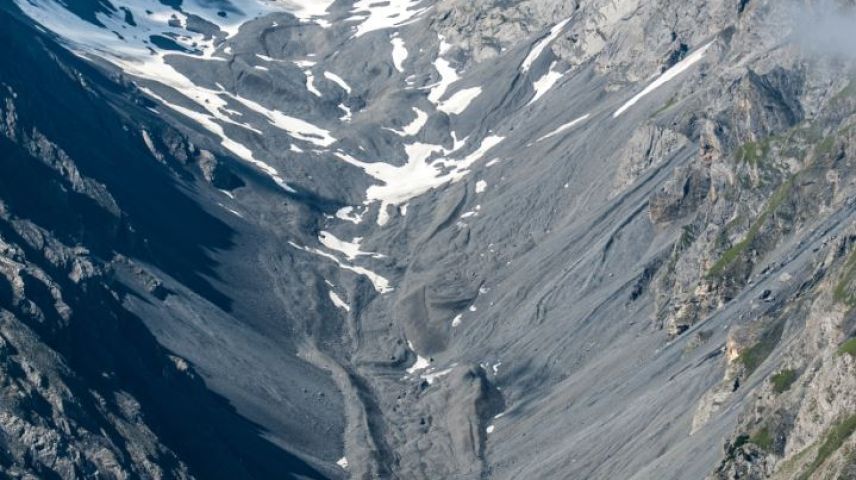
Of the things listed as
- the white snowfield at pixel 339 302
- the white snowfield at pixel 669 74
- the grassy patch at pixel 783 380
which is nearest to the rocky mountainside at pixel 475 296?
the grassy patch at pixel 783 380

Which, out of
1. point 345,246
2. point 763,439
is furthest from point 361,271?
point 763,439

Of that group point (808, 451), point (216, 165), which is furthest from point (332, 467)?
point (216, 165)

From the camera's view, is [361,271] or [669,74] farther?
[669,74]

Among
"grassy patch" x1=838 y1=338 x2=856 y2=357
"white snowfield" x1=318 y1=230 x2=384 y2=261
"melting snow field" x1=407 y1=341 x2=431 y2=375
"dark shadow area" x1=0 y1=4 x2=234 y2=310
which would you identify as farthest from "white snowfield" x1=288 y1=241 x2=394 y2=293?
"grassy patch" x1=838 y1=338 x2=856 y2=357

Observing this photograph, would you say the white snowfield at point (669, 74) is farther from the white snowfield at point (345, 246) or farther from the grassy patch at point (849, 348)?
the grassy patch at point (849, 348)

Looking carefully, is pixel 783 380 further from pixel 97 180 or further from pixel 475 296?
pixel 97 180

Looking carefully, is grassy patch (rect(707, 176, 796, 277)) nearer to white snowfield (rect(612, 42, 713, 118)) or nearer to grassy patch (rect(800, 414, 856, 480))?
white snowfield (rect(612, 42, 713, 118))
